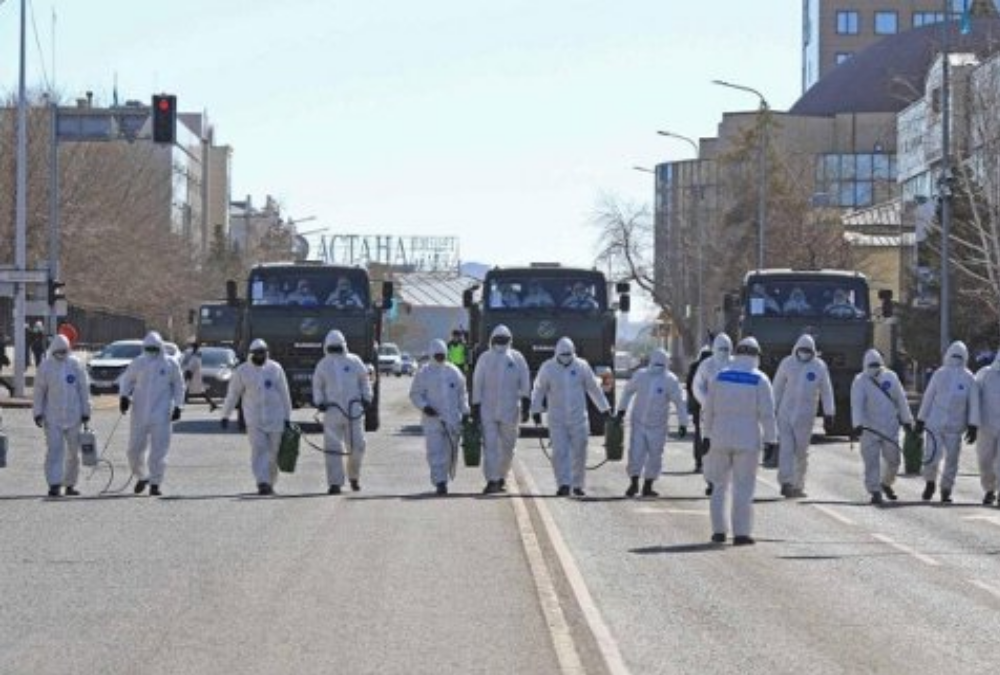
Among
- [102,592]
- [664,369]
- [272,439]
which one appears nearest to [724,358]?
[664,369]

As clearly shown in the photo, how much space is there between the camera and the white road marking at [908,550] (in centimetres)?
2128

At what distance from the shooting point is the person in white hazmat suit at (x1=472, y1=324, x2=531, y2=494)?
30047 mm

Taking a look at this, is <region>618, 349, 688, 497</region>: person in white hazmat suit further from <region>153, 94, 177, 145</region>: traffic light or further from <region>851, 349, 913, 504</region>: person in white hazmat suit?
<region>153, 94, 177, 145</region>: traffic light

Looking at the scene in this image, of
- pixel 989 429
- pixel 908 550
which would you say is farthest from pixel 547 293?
pixel 908 550

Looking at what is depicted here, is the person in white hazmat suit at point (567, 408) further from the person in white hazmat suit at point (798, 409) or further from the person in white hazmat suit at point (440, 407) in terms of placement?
the person in white hazmat suit at point (798, 409)

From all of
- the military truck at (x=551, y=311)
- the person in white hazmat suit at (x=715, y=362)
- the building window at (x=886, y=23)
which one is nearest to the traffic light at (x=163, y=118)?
the military truck at (x=551, y=311)

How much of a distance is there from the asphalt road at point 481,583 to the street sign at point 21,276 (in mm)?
24503

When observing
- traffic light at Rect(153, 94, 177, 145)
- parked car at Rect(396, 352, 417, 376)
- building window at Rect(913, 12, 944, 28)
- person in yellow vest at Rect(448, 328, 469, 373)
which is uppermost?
building window at Rect(913, 12, 944, 28)

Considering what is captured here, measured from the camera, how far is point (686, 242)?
118 metres

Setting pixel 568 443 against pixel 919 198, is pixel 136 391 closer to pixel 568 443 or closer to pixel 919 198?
pixel 568 443

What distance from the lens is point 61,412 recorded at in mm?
29000

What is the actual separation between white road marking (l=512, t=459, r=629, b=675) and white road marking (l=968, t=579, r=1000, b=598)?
2.99m

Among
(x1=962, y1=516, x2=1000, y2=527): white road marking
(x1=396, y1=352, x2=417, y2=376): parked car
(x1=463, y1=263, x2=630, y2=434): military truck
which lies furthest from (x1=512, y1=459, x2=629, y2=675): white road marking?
(x1=396, y1=352, x2=417, y2=376): parked car

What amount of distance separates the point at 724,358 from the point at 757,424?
931 centimetres
